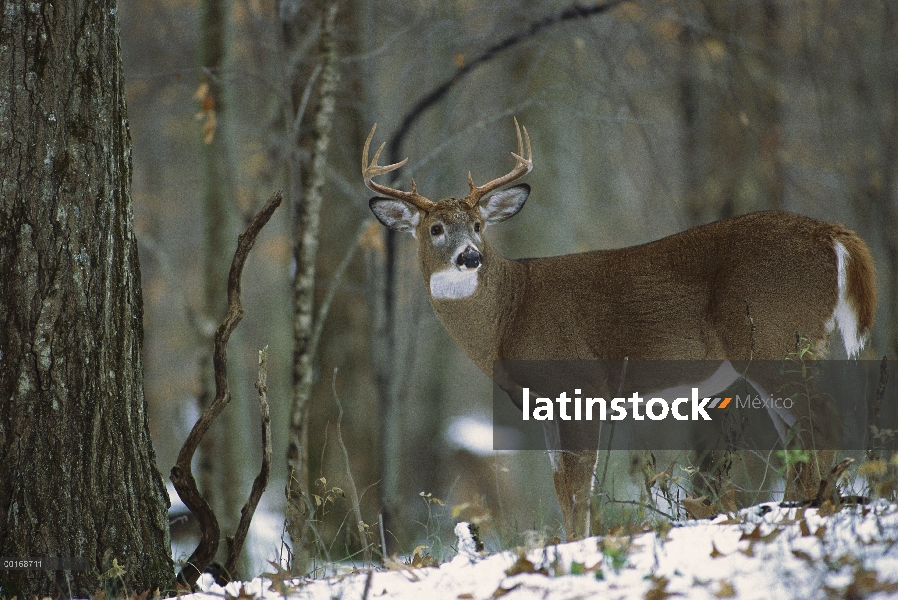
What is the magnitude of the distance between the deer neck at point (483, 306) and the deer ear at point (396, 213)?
37cm

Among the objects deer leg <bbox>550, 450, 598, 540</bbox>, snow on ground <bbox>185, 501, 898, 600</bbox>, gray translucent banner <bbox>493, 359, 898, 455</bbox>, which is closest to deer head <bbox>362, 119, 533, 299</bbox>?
gray translucent banner <bbox>493, 359, 898, 455</bbox>

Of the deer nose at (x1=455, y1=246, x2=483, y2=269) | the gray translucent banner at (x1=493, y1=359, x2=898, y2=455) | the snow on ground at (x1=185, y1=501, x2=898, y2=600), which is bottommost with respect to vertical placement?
the snow on ground at (x1=185, y1=501, x2=898, y2=600)

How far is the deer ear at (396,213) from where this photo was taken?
5801 millimetres

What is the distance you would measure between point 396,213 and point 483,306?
790 millimetres

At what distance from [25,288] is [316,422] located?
5.05m

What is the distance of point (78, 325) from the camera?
3.80m

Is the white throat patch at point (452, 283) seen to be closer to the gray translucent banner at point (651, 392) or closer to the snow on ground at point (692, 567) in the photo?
the gray translucent banner at point (651, 392)

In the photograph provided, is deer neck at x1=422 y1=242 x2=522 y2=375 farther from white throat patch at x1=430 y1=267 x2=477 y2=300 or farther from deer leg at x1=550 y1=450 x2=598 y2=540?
deer leg at x1=550 y1=450 x2=598 y2=540

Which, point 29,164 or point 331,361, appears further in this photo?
point 331,361

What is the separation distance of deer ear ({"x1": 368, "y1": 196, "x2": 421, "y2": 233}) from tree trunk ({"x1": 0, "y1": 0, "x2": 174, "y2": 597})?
205 cm

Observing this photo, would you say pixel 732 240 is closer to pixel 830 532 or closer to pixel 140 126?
pixel 830 532

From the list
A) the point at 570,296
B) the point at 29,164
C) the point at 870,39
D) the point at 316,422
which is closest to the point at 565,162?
the point at 870,39

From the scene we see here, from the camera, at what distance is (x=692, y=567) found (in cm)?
294

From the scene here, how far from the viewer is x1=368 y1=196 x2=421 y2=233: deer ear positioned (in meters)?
5.80
